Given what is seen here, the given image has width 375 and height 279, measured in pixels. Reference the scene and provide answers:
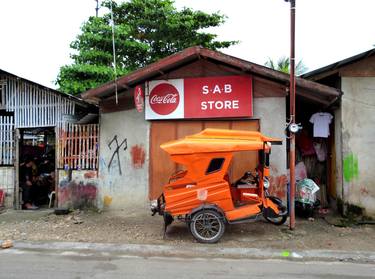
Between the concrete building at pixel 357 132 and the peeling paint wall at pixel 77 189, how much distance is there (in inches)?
256

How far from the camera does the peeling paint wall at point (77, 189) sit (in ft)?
35.9

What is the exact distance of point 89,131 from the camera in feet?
36.4

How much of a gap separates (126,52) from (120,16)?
2350 millimetres

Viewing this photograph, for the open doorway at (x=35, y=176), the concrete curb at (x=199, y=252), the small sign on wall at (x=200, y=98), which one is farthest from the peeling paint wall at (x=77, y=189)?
the concrete curb at (x=199, y=252)

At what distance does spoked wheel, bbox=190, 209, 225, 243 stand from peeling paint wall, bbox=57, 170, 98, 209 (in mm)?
4102

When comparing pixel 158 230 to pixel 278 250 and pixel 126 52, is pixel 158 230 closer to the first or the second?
pixel 278 250

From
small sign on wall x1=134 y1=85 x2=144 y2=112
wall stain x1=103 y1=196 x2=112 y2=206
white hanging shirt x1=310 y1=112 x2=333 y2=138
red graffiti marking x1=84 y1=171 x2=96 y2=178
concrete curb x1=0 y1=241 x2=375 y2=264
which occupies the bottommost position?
concrete curb x1=0 y1=241 x2=375 y2=264

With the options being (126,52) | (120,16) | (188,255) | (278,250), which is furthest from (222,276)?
(120,16)

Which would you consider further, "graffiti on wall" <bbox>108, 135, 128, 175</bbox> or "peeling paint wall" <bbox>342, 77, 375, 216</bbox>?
"graffiti on wall" <bbox>108, 135, 128, 175</bbox>

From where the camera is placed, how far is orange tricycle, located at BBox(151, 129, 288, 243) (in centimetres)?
763

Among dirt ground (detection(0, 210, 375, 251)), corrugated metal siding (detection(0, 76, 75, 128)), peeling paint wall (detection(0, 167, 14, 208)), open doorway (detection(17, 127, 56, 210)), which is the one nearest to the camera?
dirt ground (detection(0, 210, 375, 251))

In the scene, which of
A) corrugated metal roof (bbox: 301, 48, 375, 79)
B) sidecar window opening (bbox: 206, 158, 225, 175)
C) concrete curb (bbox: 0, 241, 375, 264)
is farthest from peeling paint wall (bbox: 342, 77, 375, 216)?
sidecar window opening (bbox: 206, 158, 225, 175)

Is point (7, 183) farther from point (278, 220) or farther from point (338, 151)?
point (338, 151)

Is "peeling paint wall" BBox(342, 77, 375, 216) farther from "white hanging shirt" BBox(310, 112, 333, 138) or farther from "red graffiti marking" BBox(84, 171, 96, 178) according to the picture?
"red graffiti marking" BBox(84, 171, 96, 178)
